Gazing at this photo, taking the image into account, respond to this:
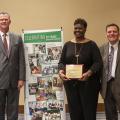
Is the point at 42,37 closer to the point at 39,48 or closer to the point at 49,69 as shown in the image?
the point at 39,48

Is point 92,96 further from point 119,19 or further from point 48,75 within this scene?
point 119,19

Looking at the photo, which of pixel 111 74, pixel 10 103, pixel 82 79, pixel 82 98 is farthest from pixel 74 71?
pixel 10 103

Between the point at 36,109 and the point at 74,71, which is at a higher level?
the point at 74,71

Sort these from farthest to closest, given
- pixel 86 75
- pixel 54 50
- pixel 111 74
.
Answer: pixel 54 50 → pixel 111 74 → pixel 86 75

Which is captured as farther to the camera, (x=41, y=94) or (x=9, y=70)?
(x=41, y=94)

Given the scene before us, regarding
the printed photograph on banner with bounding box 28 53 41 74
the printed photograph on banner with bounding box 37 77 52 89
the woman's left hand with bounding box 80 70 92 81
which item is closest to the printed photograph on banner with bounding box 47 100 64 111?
the printed photograph on banner with bounding box 37 77 52 89

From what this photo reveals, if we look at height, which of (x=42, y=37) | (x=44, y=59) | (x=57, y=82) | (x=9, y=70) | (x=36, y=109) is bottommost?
(x=36, y=109)

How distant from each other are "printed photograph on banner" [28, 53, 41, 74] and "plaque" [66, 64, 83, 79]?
596 millimetres

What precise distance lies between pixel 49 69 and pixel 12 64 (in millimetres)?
624

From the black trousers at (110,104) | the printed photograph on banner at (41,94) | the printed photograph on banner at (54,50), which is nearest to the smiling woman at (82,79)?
the black trousers at (110,104)

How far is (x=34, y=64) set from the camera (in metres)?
4.16

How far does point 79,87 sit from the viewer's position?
3703 mm

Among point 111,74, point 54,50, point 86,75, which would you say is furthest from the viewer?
point 54,50

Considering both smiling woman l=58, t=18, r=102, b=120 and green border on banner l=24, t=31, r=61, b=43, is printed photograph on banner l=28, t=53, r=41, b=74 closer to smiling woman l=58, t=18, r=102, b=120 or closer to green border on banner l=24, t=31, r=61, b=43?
green border on banner l=24, t=31, r=61, b=43
